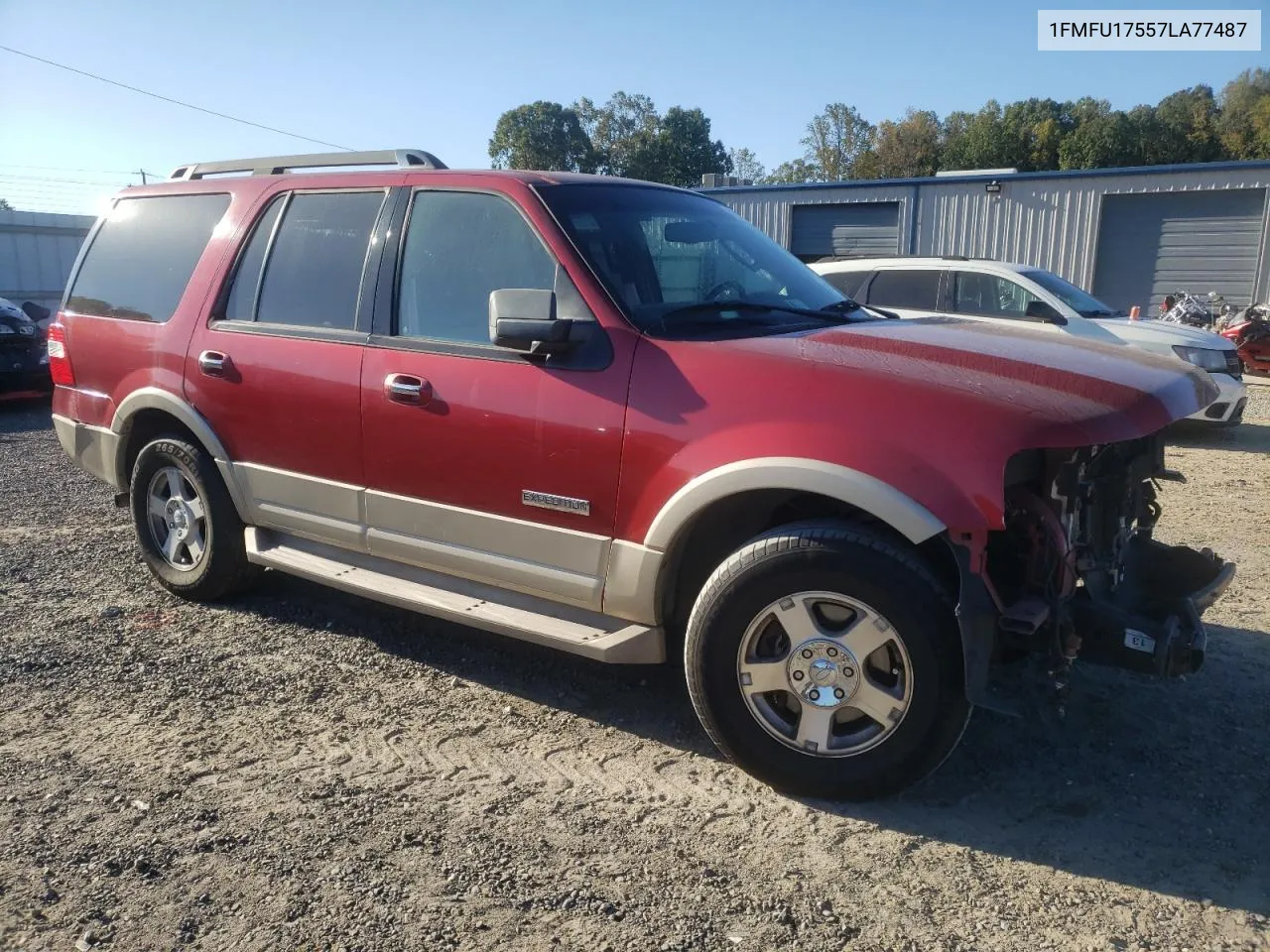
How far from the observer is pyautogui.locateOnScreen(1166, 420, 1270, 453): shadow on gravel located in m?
9.77

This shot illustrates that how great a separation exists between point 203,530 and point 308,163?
187cm

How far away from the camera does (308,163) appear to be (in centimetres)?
478

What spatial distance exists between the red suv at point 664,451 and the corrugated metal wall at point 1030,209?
17195 millimetres

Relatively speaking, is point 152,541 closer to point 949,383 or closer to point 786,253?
point 786,253

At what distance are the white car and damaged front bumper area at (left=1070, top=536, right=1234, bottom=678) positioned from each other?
5.96 metres

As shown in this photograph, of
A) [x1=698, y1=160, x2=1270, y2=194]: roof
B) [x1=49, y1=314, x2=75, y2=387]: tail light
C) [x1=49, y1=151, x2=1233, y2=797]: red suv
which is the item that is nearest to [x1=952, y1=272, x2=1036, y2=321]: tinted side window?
[x1=49, y1=151, x2=1233, y2=797]: red suv

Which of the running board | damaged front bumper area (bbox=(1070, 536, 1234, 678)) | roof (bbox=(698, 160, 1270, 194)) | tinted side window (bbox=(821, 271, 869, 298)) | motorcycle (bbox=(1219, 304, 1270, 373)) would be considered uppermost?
roof (bbox=(698, 160, 1270, 194))

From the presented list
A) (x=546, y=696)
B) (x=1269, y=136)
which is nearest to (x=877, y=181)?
(x=546, y=696)

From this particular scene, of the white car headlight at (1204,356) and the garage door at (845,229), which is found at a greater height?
the garage door at (845,229)

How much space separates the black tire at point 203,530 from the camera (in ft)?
15.6

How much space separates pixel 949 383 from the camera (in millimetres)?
2969

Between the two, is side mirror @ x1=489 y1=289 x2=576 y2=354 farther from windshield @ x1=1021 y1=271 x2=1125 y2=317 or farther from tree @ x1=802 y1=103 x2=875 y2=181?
tree @ x1=802 y1=103 x2=875 y2=181

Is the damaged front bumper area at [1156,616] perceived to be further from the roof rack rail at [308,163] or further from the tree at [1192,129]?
the tree at [1192,129]

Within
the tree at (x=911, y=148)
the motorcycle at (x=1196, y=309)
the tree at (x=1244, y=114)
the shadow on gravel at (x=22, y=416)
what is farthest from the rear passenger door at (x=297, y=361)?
the tree at (x=911, y=148)
